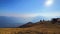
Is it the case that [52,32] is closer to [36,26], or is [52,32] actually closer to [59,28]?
[59,28]

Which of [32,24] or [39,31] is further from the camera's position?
[32,24]

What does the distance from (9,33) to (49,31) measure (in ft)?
3.96

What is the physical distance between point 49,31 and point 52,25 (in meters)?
0.52

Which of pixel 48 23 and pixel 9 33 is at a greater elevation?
pixel 48 23

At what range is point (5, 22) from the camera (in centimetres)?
453

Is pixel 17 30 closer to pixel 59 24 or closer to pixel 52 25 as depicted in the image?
pixel 52 25

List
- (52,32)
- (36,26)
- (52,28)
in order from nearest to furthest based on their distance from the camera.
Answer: (52,32)
(52,28)
(36,26)

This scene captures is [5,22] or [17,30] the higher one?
[5,22]

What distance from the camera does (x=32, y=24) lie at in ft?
14.8

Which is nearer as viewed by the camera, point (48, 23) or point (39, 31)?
point (39, 31)

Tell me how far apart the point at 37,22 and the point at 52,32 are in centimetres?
88

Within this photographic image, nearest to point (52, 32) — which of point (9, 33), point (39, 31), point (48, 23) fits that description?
point (39, 31)

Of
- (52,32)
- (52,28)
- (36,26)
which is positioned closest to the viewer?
(52,32)

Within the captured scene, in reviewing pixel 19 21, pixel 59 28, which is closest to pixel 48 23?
pixel 59 28
